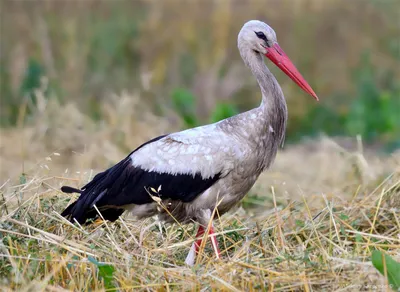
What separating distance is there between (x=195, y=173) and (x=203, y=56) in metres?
7.81

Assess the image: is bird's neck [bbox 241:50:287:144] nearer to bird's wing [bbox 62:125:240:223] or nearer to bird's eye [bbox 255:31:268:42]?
bird's eye [bbox 255:31:268:42]

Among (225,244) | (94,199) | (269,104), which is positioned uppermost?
(269,104)

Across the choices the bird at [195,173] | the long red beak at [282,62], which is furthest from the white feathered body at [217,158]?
the long red beak at [282,62]

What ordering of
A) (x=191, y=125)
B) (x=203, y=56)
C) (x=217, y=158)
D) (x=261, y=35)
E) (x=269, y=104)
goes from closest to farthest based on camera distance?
(x=217, y=158) → (x=269, y=104) → (x=261, y=35) → (x=191, y=125) → (x=203, y=56)

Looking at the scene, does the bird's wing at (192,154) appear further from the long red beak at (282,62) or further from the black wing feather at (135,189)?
the long red beak at (282,62)

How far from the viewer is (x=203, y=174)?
4691 millimetres

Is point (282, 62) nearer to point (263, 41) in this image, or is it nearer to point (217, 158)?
point (263, 41)

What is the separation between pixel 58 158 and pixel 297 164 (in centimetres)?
239

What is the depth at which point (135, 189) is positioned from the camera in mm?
4781

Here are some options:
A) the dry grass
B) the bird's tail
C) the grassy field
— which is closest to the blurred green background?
the grassy field

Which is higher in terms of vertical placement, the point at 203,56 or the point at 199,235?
the point at 199,235

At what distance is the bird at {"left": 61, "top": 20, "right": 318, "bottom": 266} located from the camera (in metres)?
4.70

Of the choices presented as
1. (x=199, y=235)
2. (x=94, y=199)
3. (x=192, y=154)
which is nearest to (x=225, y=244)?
(x=199, y=235)

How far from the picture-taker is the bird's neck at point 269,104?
4.84 metres
